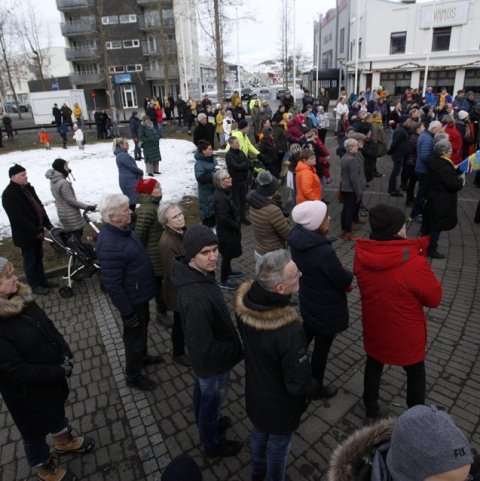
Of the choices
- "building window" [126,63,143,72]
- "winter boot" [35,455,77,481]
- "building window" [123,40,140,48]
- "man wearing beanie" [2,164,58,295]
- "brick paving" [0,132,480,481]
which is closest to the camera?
"winter boot" [35,455,77,481]

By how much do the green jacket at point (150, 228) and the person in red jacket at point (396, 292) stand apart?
97.3 inches

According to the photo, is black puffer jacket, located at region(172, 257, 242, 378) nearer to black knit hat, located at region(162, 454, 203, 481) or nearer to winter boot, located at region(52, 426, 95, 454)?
black knit hat, located at region(162, 454, 203, 481)

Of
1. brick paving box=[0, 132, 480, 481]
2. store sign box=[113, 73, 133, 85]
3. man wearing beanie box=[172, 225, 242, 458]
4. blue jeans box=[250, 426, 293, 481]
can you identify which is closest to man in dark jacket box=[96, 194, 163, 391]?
brick paving box=[0, 132, 480, 481]

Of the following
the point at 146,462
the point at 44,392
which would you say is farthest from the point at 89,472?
the point at 44,392

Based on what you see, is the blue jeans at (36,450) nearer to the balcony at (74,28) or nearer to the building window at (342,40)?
the balcony at (74,28)

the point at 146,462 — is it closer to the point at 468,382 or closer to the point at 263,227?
the point at 263,227

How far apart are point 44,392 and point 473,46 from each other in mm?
39426

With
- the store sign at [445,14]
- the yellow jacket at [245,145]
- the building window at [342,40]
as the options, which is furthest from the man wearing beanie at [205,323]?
the building window at [342,40]

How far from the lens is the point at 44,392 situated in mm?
2828

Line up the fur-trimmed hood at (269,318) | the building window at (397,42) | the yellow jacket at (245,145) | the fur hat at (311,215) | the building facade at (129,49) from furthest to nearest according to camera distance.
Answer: the building facade at (129,49), the building window at (397,42), the yellow jacket at (245,145), the fur hat at (311,215), the fur-trimmed hood at (269,318)

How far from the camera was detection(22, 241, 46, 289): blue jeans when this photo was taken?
589 cm

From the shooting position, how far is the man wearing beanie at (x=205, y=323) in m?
2.70

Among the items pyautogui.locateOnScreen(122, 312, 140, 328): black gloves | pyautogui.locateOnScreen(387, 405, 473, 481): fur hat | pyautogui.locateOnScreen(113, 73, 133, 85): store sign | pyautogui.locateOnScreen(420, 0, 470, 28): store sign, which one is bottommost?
pyautogui.locateOnScreen(122, 312, 140, 328): black gloves

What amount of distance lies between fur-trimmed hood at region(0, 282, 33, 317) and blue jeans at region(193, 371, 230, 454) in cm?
139
